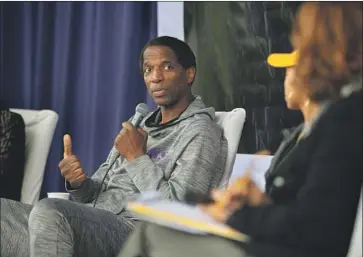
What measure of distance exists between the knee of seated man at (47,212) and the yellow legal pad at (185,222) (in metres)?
0.24

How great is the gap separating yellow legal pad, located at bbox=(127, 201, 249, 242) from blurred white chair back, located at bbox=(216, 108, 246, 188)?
333 mm

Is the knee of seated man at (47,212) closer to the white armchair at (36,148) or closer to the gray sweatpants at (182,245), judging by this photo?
the gray sweatpants at (182,245)

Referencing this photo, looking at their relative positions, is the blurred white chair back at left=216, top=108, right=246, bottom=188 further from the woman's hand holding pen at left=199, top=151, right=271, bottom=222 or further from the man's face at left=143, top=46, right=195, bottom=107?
the woman's hand holding pen at left=199, top=151, right=271, bottom=222

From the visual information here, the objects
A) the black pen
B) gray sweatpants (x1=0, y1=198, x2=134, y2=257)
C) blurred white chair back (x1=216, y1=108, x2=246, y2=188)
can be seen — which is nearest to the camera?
the black pen

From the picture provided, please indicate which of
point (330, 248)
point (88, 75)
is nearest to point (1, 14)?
point (88, 75)

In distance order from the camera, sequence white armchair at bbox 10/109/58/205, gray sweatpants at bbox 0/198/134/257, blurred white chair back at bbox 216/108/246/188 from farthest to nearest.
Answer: white armchair at bbox 10/109/58/205 → blurred white chair back at bbox 216/108/246/188 → gray sweatpants at bbox 0/198/134/257

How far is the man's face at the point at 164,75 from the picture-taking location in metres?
1.40

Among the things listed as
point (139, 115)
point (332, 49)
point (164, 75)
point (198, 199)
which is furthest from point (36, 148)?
point (332, 49)

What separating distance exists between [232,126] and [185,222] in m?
0.48

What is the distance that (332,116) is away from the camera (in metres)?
0.96

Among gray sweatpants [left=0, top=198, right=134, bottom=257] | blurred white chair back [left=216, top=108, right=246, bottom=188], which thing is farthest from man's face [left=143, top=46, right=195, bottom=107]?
gray sweatpants [left=0, top=198, right=134, bottom=257]

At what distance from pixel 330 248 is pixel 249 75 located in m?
0.74

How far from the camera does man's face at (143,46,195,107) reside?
55.2 inches

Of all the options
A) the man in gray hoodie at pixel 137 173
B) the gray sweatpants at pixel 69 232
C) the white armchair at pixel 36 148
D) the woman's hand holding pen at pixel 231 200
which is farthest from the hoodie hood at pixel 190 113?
the white armchair at pixel 36 148
